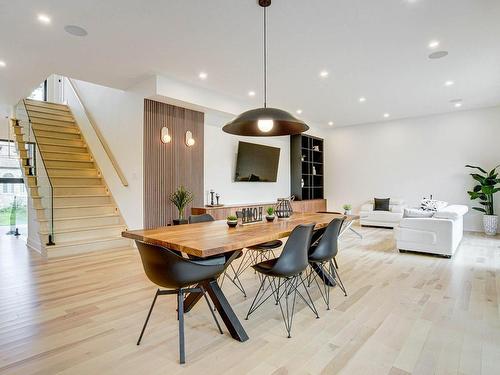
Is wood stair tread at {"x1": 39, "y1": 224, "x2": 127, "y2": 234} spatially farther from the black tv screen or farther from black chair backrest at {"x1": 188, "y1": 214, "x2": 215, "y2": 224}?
black chair backrest at {"x1": 188, "y1": 214, "x2": 215, "y2": 224}

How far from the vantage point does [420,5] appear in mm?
3082

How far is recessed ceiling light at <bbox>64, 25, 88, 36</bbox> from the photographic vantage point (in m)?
3.50

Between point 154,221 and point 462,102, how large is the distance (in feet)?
24.1

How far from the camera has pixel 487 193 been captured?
6773 millimetres

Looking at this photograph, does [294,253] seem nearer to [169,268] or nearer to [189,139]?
[169,268]

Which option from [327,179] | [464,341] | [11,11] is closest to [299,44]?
[11,11]

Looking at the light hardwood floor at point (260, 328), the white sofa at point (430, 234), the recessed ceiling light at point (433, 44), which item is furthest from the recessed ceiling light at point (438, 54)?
the light hardwood floor at point (260, 328)

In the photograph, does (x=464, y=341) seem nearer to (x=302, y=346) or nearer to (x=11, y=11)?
(x=302, y=346)

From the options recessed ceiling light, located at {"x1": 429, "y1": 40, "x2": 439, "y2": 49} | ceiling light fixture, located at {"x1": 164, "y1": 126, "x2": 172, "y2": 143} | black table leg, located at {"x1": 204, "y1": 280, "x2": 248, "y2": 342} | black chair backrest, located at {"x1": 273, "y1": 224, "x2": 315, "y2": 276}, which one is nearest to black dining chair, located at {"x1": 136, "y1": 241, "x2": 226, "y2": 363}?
black table leg, located at {"x1": 204, "y1": 280, "x2": 248, "y2": 342}

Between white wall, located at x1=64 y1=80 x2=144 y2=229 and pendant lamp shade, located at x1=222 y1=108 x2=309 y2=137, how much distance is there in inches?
105

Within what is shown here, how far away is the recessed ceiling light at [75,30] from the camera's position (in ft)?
11.5

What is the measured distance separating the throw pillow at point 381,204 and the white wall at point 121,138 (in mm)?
6297

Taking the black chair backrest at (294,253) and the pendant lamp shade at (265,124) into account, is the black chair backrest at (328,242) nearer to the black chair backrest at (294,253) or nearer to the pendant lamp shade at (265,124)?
the black chair backrest at (294,253)

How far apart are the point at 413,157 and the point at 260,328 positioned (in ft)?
25.2
